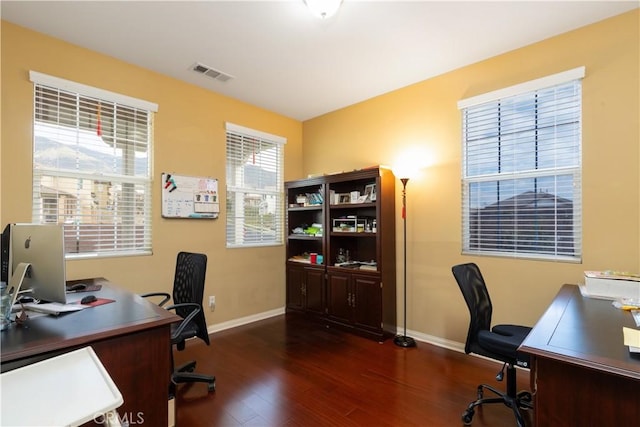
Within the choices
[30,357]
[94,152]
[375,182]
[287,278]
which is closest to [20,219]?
[94,152]

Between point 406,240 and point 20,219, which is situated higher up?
point 20,219

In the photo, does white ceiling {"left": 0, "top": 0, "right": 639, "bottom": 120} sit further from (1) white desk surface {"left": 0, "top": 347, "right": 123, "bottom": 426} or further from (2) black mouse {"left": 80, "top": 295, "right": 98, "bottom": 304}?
(1) white desk surface {"left": 0, "top": 347, "right": 123, "bottom": 426}

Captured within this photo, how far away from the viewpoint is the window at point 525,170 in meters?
2.63

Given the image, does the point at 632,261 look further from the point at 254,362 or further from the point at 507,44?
the point at 254,362

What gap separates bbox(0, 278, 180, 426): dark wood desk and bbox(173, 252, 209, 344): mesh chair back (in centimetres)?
65

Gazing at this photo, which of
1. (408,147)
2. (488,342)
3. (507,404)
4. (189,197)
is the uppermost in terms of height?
(408,147)

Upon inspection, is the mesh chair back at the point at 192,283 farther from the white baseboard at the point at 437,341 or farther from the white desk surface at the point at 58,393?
the white baseboard at the point at 437,341

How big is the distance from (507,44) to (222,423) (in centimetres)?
375

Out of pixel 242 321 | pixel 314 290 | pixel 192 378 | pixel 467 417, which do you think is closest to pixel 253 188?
pixel 314 290

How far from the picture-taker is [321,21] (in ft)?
8.16

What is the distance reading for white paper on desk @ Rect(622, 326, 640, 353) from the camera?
48.5 inches

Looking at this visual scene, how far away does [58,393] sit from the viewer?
1008mm

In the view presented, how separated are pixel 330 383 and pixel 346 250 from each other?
1.83m

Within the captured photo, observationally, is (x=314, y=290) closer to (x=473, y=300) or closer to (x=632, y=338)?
(x=473, y=300)
